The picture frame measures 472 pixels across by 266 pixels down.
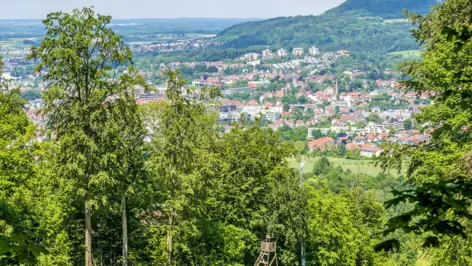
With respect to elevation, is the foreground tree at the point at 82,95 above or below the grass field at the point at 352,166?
above

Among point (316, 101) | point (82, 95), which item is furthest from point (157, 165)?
point (316, 101)

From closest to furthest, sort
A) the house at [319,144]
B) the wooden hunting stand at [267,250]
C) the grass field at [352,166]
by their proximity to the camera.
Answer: the wooden hunting stand at [267,250] → the grass field at [352,166] → the house at [319,144]

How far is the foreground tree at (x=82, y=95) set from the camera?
1054cm

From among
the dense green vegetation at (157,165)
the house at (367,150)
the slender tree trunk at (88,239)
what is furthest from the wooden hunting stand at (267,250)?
the house at (367,150)

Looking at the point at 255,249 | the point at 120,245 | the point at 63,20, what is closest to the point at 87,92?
the point at 63,20

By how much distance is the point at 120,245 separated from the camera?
13438mm

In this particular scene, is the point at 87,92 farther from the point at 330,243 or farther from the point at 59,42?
the point at 330,243

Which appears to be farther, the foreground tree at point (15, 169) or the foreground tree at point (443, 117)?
the foreground tree at point (15, 169)

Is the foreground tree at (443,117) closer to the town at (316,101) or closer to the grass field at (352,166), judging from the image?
the grass field at (352,166)

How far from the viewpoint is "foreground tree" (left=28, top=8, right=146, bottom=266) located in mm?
10539

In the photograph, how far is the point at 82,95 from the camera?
10.9m

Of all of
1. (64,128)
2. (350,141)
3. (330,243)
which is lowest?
(350,141)

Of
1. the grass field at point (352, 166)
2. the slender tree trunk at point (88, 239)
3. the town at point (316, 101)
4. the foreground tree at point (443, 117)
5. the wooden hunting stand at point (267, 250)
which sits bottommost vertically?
the town at point (316, 101)

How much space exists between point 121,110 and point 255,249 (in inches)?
242
